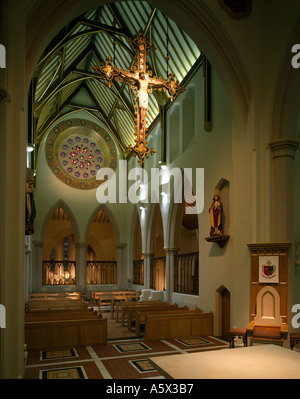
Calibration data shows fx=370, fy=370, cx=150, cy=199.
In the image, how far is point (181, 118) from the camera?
13.4 meters

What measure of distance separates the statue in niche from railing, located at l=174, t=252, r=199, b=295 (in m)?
2.85

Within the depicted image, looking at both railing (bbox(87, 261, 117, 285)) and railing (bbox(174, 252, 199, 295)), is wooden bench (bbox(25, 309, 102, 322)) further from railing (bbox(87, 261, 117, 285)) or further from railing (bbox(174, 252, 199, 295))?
railing (bbox(87, 261, 117, 285))

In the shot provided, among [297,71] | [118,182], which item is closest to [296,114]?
[297,71]

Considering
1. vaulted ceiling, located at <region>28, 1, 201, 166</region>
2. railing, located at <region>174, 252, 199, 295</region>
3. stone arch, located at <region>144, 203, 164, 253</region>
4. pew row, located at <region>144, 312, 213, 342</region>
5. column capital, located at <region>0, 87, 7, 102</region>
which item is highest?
vaulted ceiling, located at <region>28, 1, 201, 166</region>

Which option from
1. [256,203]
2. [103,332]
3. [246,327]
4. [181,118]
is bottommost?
[103,332]

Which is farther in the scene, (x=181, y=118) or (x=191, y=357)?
(x=181, y=118)

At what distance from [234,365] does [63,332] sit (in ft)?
17.0

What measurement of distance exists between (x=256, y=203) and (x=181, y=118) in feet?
21.3

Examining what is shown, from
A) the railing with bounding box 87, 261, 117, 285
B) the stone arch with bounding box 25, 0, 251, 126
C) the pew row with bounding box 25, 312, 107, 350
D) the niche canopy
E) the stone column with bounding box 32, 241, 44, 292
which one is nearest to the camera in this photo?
the stone arch with bounding box 25, 0, 251, 126

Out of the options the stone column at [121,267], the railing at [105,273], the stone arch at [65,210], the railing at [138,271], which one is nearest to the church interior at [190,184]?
the railing at [138,271]

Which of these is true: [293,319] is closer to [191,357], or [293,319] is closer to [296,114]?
[191,357]

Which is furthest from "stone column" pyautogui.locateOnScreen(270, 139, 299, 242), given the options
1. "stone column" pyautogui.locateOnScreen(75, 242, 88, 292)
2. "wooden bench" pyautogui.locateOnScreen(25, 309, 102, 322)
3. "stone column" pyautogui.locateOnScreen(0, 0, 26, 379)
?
"stone column" pyautogui.locateOnScreen(75, 242, 88, 292)

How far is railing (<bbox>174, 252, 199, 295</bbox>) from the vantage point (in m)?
12.9

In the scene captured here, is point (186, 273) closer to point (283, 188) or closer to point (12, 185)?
point (283, 188)
